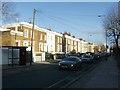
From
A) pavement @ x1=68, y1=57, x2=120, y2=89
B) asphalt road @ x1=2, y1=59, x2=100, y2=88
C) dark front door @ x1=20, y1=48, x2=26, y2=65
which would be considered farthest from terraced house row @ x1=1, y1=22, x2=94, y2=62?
asphalt road @ x1=2, y1=59, x2=100, y2=88

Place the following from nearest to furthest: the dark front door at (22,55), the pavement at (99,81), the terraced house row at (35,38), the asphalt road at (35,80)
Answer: the asphalt road at (35,80) < the pavement at (99,81) < the dark front door at (22,55) < the terraced house row at (35,38)

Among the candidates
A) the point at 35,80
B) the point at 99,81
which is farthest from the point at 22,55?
the point at 99,81

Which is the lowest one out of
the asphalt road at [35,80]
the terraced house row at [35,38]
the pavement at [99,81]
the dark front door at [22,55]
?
the pavement at [99,81]

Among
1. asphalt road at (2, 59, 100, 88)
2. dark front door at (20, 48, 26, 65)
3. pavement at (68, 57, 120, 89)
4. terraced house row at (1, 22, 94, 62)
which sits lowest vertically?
pavement at (68, 57, 120, 89)

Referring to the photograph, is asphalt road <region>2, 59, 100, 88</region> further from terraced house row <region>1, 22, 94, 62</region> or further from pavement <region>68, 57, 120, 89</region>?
terraced house row <region>1, 22, 94, 62</region>

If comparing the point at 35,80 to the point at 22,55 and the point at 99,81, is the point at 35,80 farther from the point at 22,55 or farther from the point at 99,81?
the point at 22,55

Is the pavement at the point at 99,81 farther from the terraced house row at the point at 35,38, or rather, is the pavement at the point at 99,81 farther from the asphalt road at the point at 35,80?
the terraced house row at the point at 35,38

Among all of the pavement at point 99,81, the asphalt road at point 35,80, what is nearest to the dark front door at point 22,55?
the asphalt road at point 35,80

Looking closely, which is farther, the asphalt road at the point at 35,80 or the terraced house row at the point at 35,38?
the terraced house row at the point at 35,38

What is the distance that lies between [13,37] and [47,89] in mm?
42736

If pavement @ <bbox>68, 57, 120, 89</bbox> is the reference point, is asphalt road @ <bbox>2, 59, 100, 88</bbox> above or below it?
→ above

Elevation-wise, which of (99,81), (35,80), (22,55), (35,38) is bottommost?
(99,81)

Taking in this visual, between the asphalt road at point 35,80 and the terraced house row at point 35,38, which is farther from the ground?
the terraced house row at point 35,38

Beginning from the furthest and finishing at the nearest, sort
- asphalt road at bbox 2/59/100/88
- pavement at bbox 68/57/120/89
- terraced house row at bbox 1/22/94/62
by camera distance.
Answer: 1. terraced house row at bbox 1/22/94/62
2. pavement at bbox 68/57/120/89
3. asphalt road at bbox 2/59/100/88
